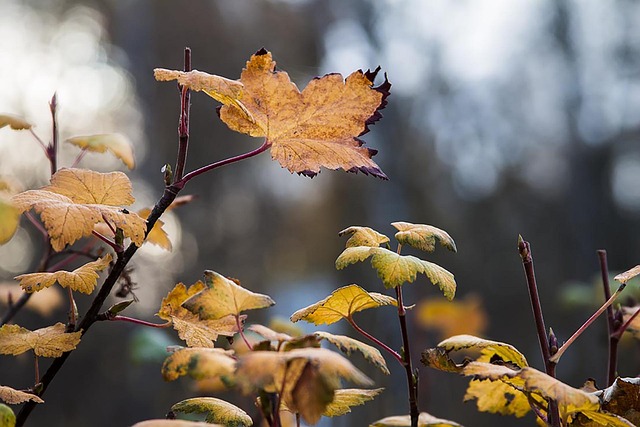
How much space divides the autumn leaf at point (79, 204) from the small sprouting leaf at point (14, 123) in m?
0.22

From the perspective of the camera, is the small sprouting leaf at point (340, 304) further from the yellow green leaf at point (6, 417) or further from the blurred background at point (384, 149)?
the blurred background at point (384, 149)

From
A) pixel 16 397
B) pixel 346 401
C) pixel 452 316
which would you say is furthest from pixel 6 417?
pixel 452 316

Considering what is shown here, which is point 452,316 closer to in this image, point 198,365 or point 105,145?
point 105,145

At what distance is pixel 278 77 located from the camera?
622 mm

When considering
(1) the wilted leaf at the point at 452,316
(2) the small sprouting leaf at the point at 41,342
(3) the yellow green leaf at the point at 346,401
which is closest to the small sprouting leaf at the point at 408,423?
(3) the yellow green leaf at the point at 346,401

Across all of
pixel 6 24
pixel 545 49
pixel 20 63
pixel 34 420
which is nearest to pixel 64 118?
pixel 20 63

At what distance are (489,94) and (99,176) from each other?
9.62 meters

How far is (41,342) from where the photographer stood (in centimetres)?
57

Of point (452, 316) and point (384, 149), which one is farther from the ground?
point (384, 149)

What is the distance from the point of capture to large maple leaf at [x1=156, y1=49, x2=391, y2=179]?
0.62 m

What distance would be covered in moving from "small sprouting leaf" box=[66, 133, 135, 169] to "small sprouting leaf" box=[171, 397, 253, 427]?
1.51 feet

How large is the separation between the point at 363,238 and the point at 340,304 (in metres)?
0.07

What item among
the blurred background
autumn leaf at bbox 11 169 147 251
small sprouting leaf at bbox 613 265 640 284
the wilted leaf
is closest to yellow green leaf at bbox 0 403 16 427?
autumn leaf at bbox 11 169 147 251

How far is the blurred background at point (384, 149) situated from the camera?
5.88 m
